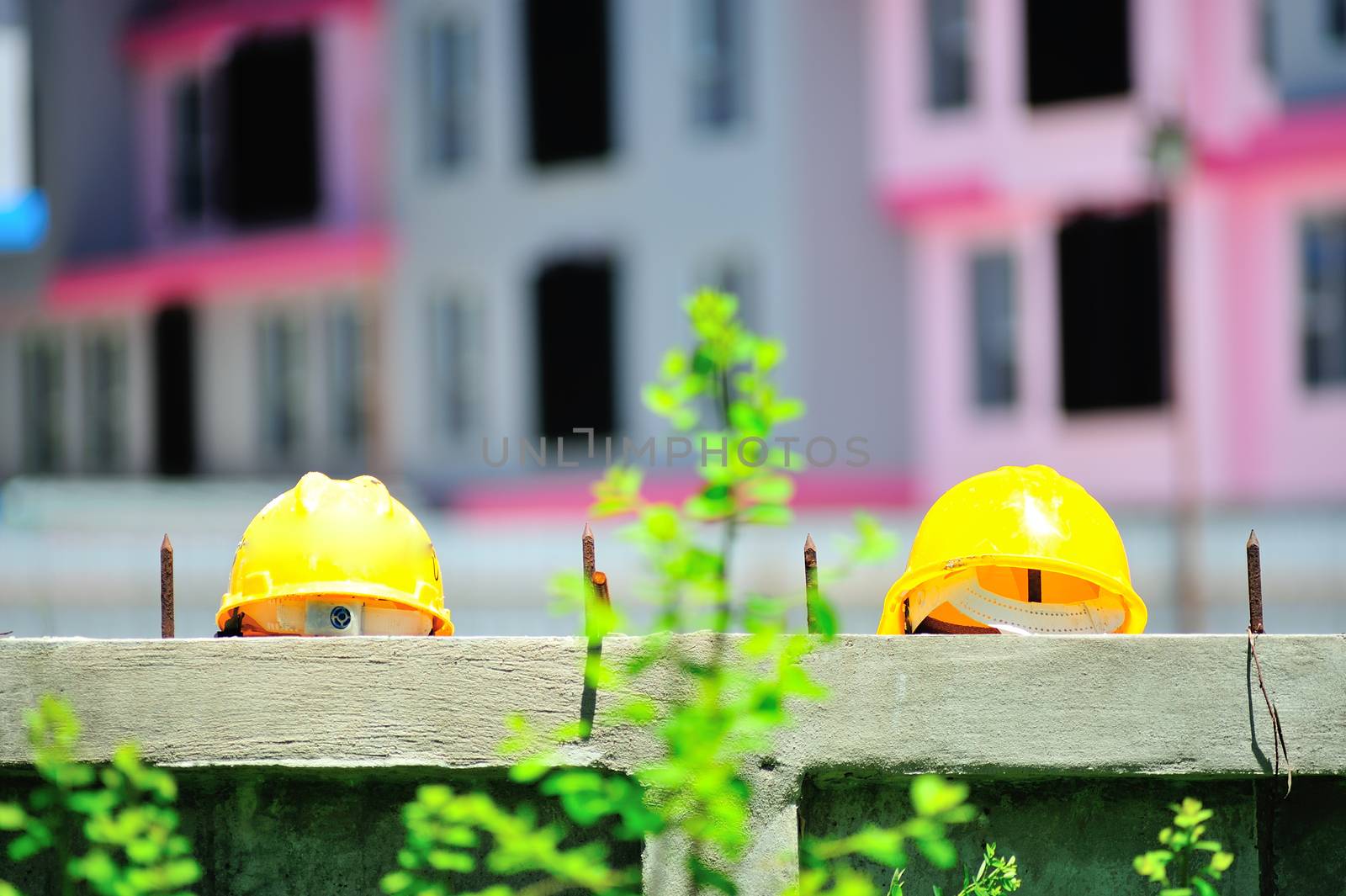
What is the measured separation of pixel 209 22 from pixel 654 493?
32.6 feet

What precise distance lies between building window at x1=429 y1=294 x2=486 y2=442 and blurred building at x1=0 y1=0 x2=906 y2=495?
4cm

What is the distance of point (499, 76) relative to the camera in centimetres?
2270

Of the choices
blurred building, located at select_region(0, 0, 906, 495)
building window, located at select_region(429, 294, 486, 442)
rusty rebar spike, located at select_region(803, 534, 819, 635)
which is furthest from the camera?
building window, located at select_region(429, 294, 486, 442)

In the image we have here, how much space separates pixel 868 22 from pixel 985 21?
4.81ft

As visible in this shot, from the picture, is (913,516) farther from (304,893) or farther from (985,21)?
(304,893)

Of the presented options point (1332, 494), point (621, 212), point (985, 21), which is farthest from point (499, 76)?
point (1332, 494)

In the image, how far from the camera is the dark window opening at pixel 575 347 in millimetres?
21812

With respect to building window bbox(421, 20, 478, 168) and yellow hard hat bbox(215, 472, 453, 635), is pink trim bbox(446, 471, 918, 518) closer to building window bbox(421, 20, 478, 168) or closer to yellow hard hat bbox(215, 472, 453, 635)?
building window bbox(421, 20, 478, 168)

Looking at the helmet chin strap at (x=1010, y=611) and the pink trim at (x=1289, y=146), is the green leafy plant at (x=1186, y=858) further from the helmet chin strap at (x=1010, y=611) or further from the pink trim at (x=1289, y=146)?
the pink trim at (x=1289, y=146)

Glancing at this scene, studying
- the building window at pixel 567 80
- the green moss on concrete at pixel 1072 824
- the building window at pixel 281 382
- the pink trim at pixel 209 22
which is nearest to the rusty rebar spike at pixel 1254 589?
the green moss on concrete at pixel 1072 824

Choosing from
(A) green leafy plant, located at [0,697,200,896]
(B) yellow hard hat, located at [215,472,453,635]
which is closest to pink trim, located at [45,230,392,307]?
(B) yellow hard hat, located at [215,472,453,635]

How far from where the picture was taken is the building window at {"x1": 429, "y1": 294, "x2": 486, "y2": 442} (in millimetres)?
22984

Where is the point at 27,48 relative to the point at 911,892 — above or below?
above

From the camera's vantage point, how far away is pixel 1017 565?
4.40 meters
